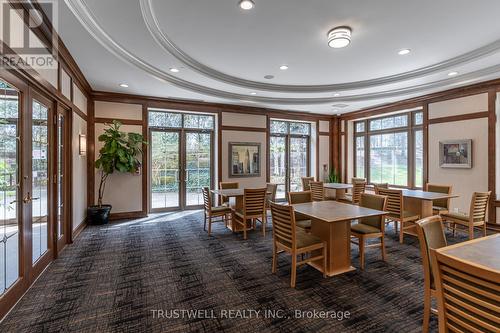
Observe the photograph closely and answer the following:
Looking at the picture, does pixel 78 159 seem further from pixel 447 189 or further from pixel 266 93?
pixel 447 189

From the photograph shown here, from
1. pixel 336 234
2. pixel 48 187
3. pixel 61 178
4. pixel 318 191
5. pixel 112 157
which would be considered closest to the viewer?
pixel 336 234

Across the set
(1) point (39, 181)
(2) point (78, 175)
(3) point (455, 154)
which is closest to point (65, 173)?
(2) point (78, 175)

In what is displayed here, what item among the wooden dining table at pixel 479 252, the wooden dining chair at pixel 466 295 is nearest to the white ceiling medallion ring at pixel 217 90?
the wooden dining chair at pixel 466 295

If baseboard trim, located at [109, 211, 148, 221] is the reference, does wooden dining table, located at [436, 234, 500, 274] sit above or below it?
above

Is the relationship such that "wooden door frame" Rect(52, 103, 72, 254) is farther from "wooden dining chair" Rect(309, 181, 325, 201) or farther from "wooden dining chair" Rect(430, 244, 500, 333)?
"wooden dining chair" Rect(309, 181, 325, 201)

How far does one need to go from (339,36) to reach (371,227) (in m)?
2.62

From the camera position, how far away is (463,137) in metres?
5.45

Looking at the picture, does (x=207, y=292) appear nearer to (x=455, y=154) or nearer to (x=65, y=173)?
(x=65, y=173)

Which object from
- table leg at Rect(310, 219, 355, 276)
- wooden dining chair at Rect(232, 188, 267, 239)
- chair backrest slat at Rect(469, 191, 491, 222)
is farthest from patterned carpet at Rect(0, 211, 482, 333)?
chair backrest slat at Rect(469, 191, 491, 222)

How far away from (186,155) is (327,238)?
191 inches

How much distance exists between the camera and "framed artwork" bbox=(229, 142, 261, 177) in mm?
7215

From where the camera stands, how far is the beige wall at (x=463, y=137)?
5.16 m

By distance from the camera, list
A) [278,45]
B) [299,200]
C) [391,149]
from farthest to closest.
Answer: [391,149], [299,200], [278,45]

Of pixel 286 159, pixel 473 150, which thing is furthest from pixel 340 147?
pixel 473 150
